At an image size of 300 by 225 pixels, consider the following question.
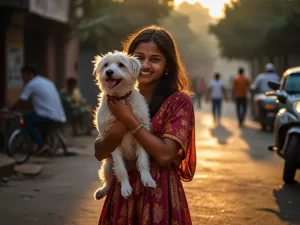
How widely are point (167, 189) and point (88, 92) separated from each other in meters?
21.4

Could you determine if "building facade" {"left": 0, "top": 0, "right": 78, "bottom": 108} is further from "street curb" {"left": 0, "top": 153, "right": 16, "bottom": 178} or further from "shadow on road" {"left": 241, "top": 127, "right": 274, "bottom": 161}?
"shadow on road" {"left": 241, "top": 127, "right": 274, "bottom": 161}

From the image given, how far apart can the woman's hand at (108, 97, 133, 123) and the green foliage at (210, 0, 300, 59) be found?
16009mm

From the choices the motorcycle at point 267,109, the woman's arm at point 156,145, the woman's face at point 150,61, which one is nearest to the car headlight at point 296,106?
the woman's face at point 150,61

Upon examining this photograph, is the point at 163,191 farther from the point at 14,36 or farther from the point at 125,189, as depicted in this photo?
the point at 14,36

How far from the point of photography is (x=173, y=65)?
3.41 m

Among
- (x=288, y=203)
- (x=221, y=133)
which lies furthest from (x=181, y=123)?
(x=221, y=133)

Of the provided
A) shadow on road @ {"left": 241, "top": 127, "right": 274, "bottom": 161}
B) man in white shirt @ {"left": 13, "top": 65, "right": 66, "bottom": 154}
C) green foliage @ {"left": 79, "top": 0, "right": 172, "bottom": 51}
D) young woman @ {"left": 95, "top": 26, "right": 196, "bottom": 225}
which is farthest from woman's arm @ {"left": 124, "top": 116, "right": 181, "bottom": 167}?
green foliage @ {"left": 79, "top": 0, "right": 172, "bottom": 51}

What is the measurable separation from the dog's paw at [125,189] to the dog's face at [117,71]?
1.58ft

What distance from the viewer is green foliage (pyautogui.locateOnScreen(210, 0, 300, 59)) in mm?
25802

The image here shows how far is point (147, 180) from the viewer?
10.5 ft

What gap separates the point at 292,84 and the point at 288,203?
344cm

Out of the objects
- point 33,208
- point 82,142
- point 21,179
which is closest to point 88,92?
point 82,142

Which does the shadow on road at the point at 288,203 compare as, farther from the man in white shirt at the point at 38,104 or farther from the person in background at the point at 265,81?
the person in background at the point at 265,81

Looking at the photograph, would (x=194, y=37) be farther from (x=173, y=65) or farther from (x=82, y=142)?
(x=173, y=65)
